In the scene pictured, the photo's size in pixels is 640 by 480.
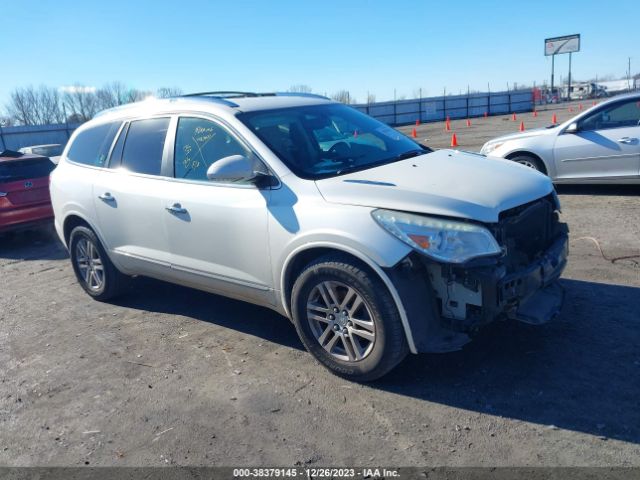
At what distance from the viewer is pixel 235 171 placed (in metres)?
3.91

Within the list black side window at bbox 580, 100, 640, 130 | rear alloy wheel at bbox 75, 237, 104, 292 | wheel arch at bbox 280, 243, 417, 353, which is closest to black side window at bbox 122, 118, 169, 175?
rear alloy wheel at bbox 75, 237, 104, 292

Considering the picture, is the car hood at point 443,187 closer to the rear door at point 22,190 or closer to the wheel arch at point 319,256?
the wheel arch at point 319,256

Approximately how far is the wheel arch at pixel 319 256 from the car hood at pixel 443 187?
317 millimetres

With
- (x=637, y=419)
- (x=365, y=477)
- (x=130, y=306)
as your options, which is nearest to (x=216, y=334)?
(x=130, y=306)

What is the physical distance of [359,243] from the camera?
3.49 m

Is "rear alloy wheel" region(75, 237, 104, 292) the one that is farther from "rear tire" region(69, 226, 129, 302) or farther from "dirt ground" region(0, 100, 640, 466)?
"dirt ground" region(0, 100, 640, 466)

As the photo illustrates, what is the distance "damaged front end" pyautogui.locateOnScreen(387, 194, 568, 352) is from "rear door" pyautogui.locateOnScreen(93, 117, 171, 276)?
233 centimetres

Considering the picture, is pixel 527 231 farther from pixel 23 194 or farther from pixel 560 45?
pixel 560 45

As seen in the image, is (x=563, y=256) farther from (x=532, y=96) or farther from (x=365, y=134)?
(x=532, y=96)

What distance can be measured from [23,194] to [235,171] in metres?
6.60

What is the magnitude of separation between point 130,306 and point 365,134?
2.96 metres

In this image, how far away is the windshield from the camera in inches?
165

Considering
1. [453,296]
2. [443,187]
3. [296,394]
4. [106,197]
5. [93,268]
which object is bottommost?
[296,394]

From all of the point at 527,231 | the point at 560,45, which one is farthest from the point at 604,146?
the point at 560,45
